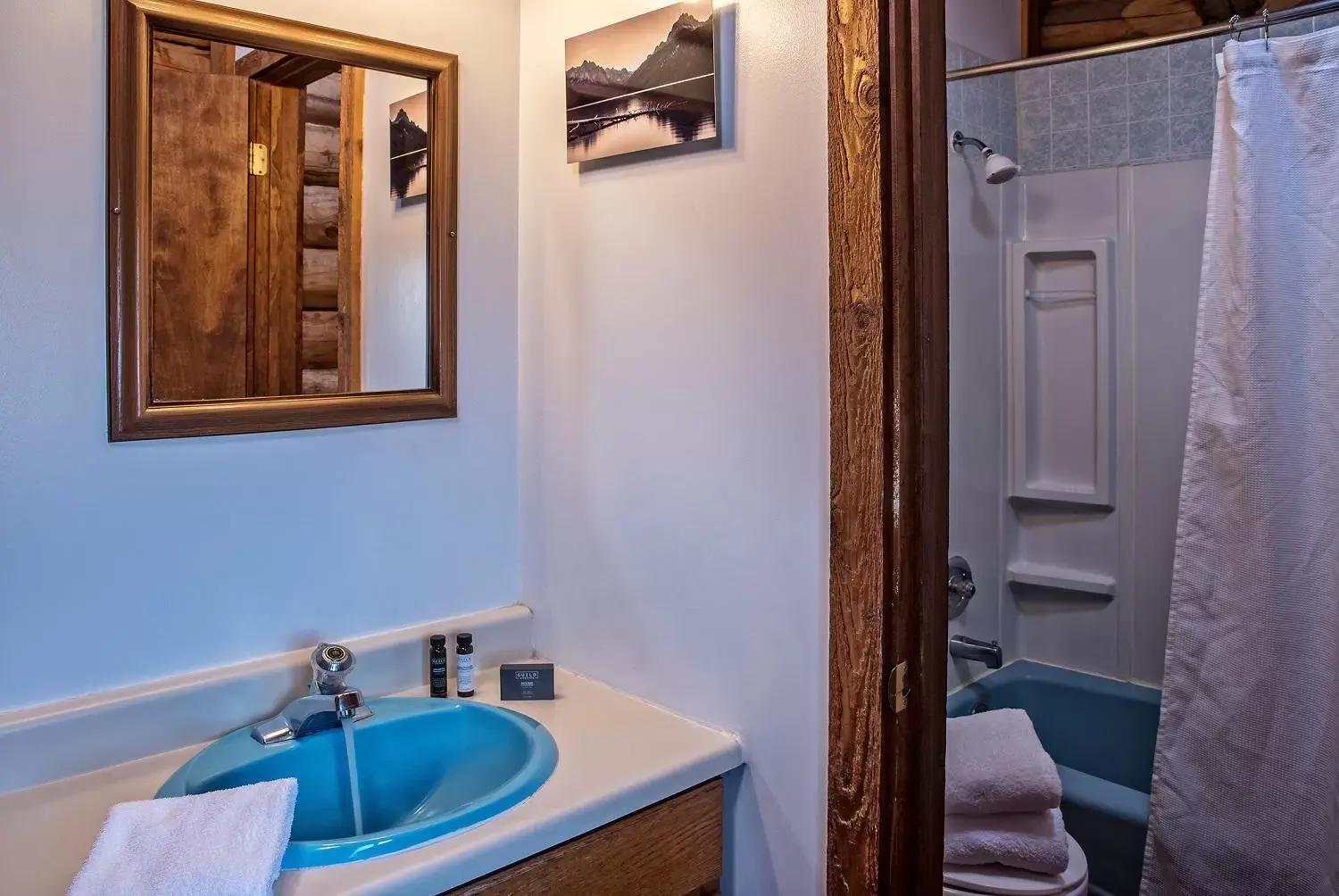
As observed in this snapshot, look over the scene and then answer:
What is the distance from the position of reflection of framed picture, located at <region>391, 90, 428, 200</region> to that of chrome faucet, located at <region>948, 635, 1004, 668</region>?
1.53 m

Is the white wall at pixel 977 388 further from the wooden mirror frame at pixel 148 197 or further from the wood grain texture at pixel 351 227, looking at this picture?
the wood grain texture at pixel 351 227

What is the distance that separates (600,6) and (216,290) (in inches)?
27.5

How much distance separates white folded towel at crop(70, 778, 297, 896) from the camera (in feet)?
3.16

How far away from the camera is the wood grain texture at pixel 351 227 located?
1512 millimetres

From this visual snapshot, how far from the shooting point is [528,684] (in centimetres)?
153

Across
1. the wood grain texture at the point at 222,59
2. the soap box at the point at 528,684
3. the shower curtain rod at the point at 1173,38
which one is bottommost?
the soap box at the point at 528,684

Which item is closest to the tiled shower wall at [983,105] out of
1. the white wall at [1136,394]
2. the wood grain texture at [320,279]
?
the white wall at [1136,394]

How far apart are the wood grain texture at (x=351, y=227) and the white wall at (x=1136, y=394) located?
173cm

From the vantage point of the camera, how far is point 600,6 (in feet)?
4.95

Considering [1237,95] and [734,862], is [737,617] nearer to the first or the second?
[734,862]

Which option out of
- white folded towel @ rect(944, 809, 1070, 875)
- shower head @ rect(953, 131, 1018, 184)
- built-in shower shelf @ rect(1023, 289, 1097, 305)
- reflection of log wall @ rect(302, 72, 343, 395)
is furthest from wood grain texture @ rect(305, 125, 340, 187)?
built-in shower shelf @ rect(1023, 289, 1097, 305)

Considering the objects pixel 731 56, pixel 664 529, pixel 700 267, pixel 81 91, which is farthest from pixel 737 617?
pixel 81 91

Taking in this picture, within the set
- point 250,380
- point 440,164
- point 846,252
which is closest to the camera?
point 846,252

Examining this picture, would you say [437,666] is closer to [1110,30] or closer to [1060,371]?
[1060,371]
